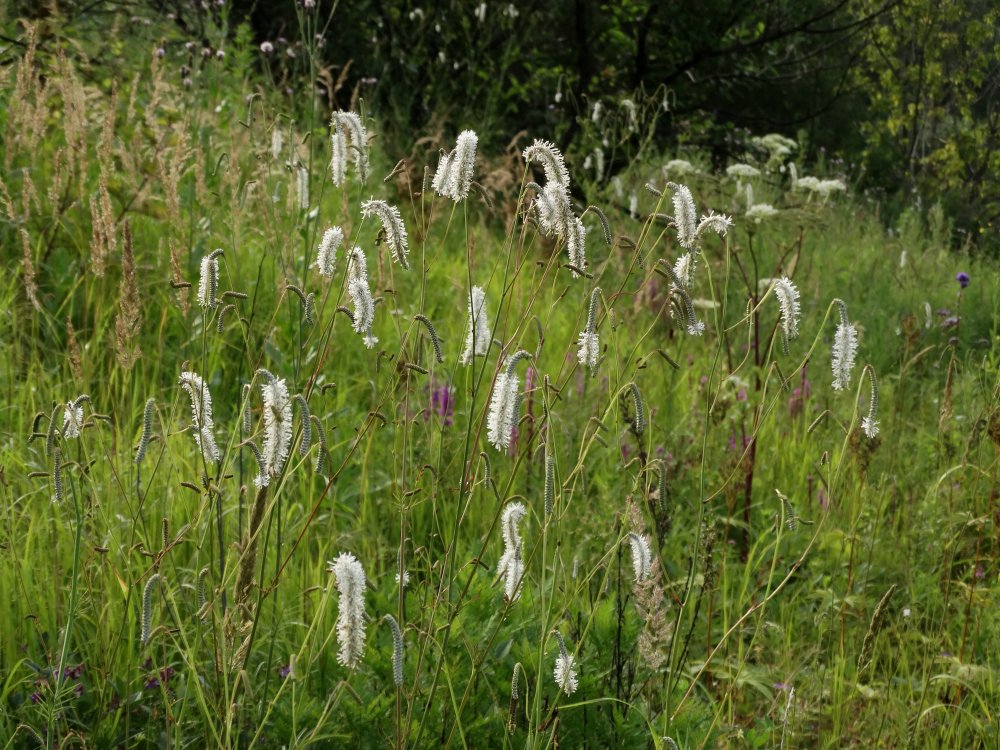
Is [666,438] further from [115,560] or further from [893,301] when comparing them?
[893,301]

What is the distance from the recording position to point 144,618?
1322mm

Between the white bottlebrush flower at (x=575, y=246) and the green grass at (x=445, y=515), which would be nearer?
the white bottlebrush flower at (x=575, y=246)

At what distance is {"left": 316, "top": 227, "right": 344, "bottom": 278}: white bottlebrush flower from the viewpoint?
151 centimetres

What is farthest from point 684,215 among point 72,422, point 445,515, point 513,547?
point 445,515

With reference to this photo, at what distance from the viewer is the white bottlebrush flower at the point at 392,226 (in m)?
1.44

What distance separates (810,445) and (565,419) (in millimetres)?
929

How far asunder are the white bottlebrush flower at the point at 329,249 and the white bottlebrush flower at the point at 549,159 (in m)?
0.29

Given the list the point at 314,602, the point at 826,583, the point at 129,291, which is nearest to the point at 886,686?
the point at 826,583

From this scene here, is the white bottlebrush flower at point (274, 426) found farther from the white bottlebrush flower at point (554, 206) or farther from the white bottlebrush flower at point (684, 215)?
the white bottlebrush flower at point (684, 215)

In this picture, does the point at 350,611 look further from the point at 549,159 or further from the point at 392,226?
the point at 549,159

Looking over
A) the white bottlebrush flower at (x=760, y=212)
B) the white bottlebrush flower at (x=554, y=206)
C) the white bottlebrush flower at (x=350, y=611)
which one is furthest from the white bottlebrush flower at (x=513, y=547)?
the white bottlebrush flower at (x=760, y=212)

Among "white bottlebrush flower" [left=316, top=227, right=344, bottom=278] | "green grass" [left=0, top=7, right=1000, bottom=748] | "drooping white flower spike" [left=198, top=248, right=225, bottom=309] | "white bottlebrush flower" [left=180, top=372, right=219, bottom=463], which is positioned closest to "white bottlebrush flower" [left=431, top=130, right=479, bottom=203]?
"green grass" [left=0, top=7, right=1000, bottom=748]

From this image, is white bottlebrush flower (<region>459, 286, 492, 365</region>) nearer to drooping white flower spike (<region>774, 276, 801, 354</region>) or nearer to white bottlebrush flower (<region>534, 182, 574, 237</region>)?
white bottlebrush flower (<region>534, 182, 574, 237</region>)

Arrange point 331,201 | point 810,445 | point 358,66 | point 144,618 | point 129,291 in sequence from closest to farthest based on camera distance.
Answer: point 144,618, point 129,291, point 810,445, point 331,201, point 358,66
